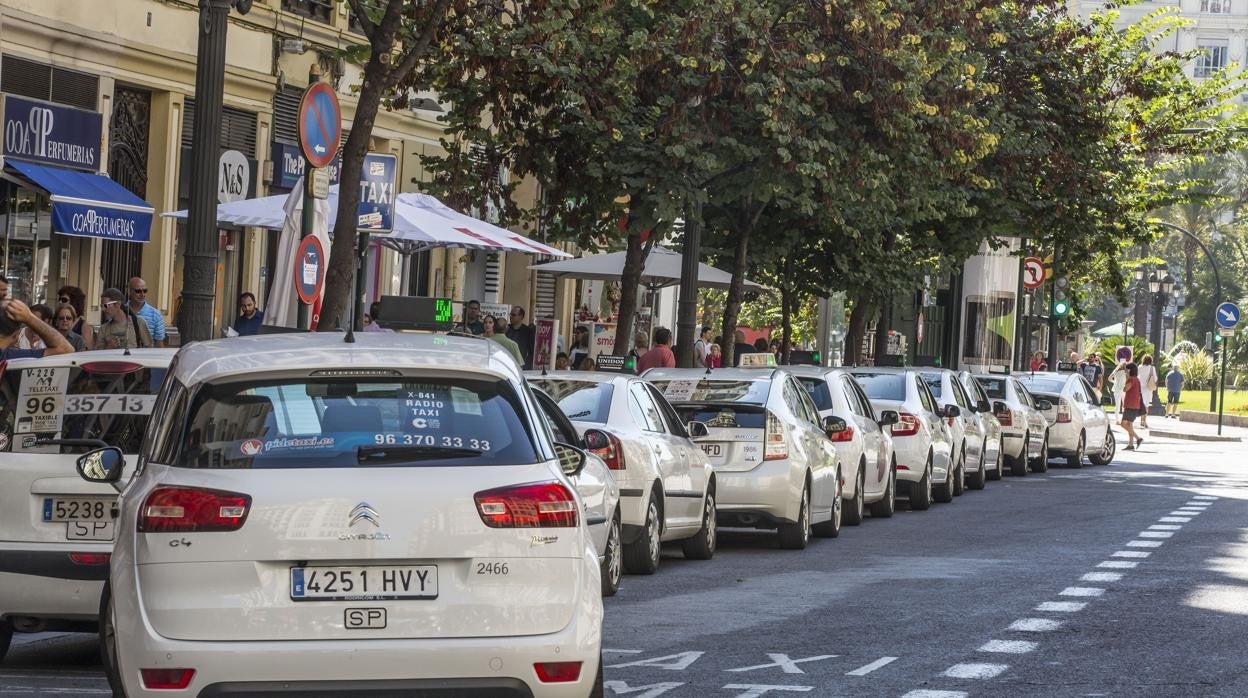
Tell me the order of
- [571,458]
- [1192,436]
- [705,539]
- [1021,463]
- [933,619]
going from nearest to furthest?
[571,458] < [933,619] < [705,539] < [1021,463] < [1192,436]

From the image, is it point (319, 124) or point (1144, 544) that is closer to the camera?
point (319, 124)

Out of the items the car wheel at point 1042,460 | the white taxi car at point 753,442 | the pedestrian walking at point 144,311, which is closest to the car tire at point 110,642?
the white taxi car at point 753,442

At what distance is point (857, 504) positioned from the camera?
2022 centimetres

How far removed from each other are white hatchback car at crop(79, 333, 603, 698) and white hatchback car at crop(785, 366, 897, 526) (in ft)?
37.8

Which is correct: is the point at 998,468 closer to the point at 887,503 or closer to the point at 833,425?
the point at 887,503

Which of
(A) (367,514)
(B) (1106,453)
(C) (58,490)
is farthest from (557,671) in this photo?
(B) (1106,453)

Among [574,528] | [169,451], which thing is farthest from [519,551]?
[169,451]

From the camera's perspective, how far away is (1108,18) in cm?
3731

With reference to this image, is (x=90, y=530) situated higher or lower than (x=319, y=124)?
lower

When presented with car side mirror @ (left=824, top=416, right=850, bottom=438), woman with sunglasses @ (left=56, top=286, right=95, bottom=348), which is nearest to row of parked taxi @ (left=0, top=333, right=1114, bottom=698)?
woman with sunglasses @ (left=56, top=286, right=95, bottom=348)

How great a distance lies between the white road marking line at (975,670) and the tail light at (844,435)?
878 centimetres

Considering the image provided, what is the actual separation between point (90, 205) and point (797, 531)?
9601mm

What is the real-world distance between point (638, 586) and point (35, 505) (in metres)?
5.33

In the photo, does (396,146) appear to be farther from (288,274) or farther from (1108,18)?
(288,274)
